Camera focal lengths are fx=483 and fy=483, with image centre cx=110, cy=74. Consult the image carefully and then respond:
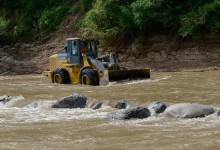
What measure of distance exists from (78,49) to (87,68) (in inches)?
36.7

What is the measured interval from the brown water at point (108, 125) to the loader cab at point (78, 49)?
3173 millimetres

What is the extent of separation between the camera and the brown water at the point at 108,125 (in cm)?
887

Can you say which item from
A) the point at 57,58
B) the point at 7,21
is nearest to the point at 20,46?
the point at 7,21

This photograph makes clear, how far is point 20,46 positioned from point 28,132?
77.6 feet

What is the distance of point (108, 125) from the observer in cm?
1077

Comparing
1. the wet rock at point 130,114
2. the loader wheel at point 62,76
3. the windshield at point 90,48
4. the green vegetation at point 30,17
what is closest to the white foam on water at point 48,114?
the wet rock at point 130,114

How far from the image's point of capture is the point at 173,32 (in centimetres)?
2867

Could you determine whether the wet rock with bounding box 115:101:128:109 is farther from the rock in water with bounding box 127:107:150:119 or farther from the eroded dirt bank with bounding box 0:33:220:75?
the eroded dirt bank with bounding box 0:33:220:75

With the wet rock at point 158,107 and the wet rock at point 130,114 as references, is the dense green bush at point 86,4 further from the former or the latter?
the wet rock at point 130,114

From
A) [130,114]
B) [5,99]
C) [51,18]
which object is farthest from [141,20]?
[130,114]

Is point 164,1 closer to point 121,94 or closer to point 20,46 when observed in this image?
point 20,46

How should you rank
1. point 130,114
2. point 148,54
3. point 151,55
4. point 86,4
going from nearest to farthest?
1. point 130,114
2. point 151,55
3. point 148,54
4. point 86,4

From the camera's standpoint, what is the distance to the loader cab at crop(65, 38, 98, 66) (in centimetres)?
2028

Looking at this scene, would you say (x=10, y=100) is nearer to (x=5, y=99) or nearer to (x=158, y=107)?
(x=5, y=99)
